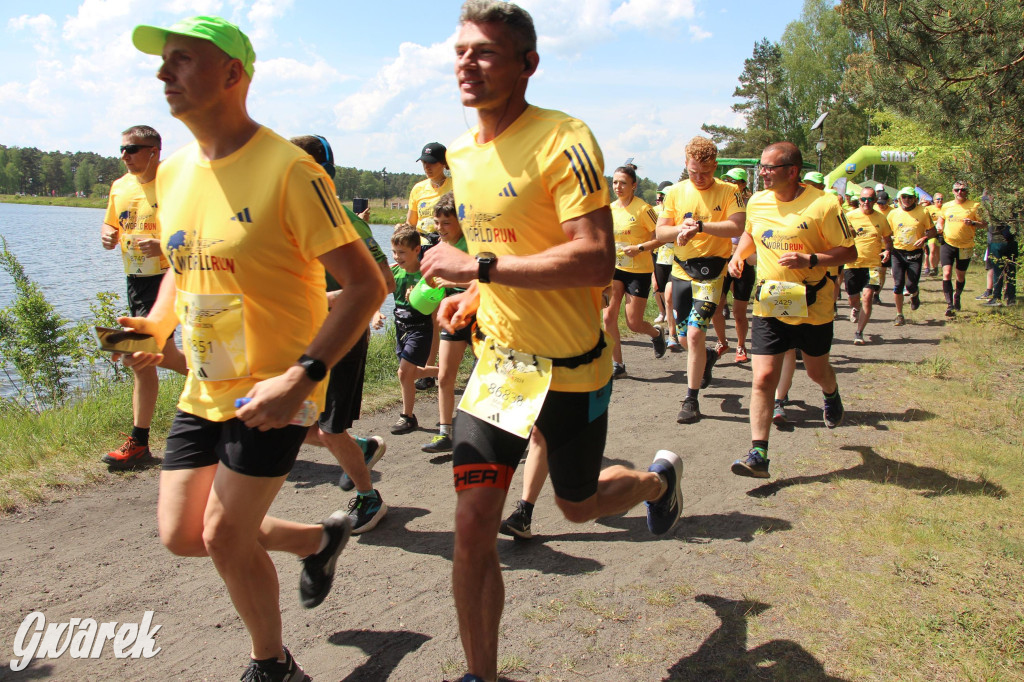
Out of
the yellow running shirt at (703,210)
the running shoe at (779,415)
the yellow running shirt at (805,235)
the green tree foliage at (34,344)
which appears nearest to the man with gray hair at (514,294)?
the yellow running shirt at (805,235)

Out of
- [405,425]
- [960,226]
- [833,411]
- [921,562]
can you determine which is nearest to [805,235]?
[833,411]

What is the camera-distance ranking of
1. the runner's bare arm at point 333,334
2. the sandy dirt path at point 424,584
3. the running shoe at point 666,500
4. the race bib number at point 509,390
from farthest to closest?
the running shoe at point 666,500 < the sandy dirt path at point 424,584 < the race bib number at point 509,390 < the runner's bare arm at point 333,334

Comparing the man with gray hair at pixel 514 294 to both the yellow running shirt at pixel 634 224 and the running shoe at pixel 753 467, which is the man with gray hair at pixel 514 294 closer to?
the running shoe at pixel 753 467

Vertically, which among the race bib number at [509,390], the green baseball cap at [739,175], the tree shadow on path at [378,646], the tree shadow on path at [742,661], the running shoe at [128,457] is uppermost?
the green baseball cap at [739,175]

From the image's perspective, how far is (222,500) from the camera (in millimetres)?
2518

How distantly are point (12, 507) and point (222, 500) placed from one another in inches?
118

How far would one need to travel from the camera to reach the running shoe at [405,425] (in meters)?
6.45

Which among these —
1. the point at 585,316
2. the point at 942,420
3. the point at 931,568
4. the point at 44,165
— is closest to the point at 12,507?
the point at 585,316

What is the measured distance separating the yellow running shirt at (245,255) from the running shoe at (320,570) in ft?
2.86

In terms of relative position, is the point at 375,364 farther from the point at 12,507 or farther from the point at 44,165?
the point at 44,165

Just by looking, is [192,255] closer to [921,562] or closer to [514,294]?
[514,294]

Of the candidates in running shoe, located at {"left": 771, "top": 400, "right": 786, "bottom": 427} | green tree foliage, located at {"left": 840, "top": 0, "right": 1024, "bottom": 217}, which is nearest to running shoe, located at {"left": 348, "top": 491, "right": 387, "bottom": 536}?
running shoe, located at {"left": 771, "top": 400, "right": 786, "bottom": 427}

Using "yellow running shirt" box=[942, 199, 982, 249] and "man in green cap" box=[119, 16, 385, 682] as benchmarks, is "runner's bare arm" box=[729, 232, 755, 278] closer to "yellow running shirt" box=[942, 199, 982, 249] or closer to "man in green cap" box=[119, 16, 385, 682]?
"man in green cap" box=[119, 16, 385, 682]

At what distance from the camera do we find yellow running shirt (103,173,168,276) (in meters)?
5.71
